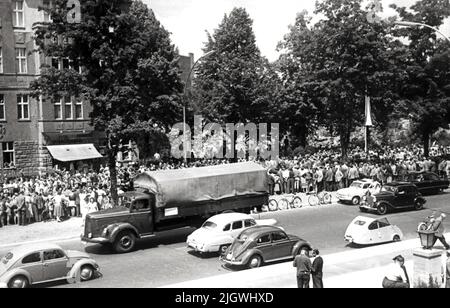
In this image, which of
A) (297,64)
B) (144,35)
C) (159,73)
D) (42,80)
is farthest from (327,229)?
(297,64)

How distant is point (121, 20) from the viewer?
26.0m

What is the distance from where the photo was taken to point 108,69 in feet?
85.3

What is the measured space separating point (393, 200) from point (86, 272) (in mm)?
16446

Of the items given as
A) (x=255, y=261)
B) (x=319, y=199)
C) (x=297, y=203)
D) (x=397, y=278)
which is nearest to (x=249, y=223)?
(x=255, y=261)

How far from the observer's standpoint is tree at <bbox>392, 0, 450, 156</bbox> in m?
43.2

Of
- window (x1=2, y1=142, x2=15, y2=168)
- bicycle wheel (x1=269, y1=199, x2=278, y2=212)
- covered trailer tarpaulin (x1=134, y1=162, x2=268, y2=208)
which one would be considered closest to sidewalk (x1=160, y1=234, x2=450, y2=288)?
covered trailer tarpaulin (x1=134, y1=162, x2=268, y2=208)

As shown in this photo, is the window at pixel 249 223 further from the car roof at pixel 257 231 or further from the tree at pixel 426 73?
the tree at pixel 426 73

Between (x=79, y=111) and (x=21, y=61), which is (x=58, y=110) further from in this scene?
(x=21, y=61)

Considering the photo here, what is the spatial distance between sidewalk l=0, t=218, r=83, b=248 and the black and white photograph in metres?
0.15

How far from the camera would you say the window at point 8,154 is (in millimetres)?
40625

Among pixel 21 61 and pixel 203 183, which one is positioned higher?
pixel 21 61

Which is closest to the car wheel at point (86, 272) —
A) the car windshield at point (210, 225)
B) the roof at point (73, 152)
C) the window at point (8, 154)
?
the car windshield at point (210, 225)

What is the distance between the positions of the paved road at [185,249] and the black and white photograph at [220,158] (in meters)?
0.10
